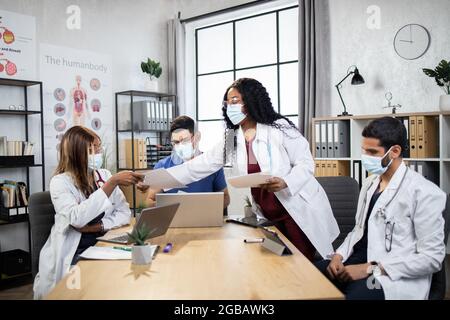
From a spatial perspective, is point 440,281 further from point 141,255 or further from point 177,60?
point 177,60

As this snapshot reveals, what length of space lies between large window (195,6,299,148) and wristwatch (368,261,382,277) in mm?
3276

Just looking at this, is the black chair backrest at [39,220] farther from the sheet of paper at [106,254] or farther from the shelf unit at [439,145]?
the shelf unit at [439,145]

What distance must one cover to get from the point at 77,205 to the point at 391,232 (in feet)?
4.63

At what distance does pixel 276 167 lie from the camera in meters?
2.28

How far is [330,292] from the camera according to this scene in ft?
3.91

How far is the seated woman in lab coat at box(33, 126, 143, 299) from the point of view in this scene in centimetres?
202

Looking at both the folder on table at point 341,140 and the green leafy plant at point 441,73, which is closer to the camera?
the green leafy plant at point 441,73

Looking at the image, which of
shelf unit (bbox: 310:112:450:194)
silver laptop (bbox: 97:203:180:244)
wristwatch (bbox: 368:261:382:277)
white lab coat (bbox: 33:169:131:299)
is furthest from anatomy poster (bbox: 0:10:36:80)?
wristwatch (bbox: 368:261:382:277)

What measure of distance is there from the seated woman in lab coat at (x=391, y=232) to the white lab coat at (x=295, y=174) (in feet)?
0.79

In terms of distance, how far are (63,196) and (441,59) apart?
337cm

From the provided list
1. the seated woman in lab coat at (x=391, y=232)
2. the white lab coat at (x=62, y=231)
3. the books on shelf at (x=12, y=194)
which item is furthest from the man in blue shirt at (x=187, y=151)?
the books on shelf at (x=12, y=194)

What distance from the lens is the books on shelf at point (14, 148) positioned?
3613 millimetres

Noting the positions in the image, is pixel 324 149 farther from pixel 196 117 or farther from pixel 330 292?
pixel 330 292
